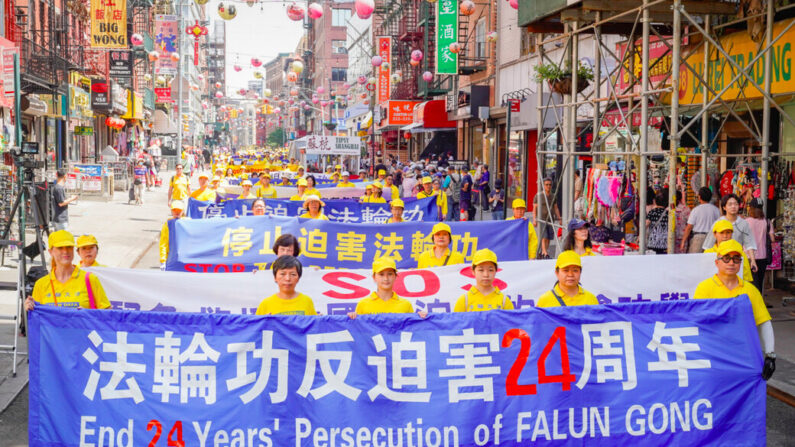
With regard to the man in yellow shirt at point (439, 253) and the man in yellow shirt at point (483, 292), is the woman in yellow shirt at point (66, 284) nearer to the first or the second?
the man in yellow shirt at point (483, 292)

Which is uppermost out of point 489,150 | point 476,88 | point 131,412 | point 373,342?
point 476,88

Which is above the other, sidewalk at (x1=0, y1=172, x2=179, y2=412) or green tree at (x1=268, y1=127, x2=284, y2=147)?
green tree at (x1=268, y1=127, x2=284, y2=147)

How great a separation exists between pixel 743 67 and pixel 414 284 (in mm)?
7564

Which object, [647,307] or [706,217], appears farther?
[706,217]

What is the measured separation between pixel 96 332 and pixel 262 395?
1.16m

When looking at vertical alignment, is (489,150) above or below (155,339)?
above

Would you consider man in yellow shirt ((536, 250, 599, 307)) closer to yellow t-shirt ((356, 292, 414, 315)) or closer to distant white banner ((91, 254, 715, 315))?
yellow t-shirt ((356, 292, 414, 315))

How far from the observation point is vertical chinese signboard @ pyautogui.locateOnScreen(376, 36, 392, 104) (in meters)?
51.9

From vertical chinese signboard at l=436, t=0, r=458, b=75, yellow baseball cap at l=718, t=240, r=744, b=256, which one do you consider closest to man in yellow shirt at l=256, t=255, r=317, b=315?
yellow baseball cap at l=718, t=240, r=744, b=256

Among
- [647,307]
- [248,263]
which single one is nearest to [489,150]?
[248,263]

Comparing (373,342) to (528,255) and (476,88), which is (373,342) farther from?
(476,88)

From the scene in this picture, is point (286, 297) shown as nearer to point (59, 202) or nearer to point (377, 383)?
point (377, 383)

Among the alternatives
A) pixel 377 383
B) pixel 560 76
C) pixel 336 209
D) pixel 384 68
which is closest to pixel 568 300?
pixel 377 383

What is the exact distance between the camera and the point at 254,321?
5.91 meters
